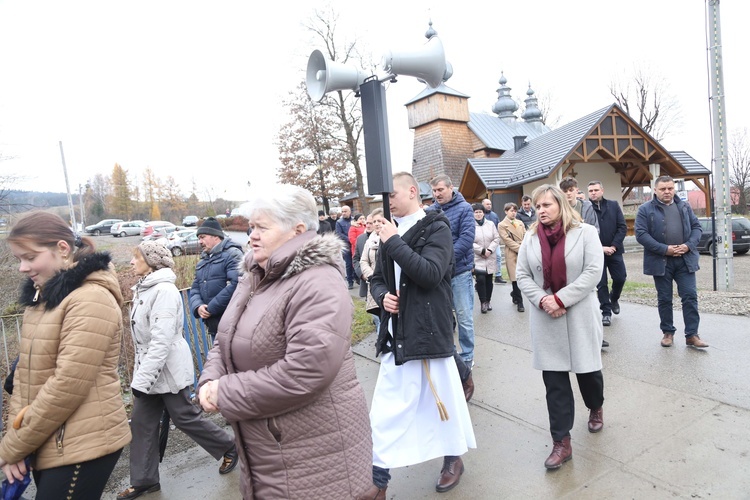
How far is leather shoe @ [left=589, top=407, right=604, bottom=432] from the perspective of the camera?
357 cm

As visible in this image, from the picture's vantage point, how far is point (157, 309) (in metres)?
3.39

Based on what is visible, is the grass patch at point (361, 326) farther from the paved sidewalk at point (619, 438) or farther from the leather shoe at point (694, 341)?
the leather shoe at point (694, 341)

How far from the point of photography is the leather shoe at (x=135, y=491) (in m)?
3.41

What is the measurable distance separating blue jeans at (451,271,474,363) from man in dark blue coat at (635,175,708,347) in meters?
2.08

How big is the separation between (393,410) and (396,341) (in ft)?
1.45

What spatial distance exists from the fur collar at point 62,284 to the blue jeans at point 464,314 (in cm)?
323

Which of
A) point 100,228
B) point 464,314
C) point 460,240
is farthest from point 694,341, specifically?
point 100,228

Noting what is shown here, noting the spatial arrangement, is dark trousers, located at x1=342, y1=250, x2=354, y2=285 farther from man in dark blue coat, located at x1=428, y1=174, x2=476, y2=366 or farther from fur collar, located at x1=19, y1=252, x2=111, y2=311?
fur collar, located at x1=19, y1=252, x2=111, y2=311

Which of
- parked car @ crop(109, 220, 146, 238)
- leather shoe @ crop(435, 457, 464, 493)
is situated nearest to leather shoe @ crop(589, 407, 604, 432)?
leather shoe @ crop(435, 457, 464, 493)

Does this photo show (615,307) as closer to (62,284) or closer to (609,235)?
(609,235)

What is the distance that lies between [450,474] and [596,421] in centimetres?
127

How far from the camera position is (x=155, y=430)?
346 cm

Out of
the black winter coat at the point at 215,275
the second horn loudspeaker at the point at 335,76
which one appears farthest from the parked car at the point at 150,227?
the second horn loudspeaker at the point at 335,76

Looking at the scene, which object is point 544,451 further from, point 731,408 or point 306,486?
point 306,486
